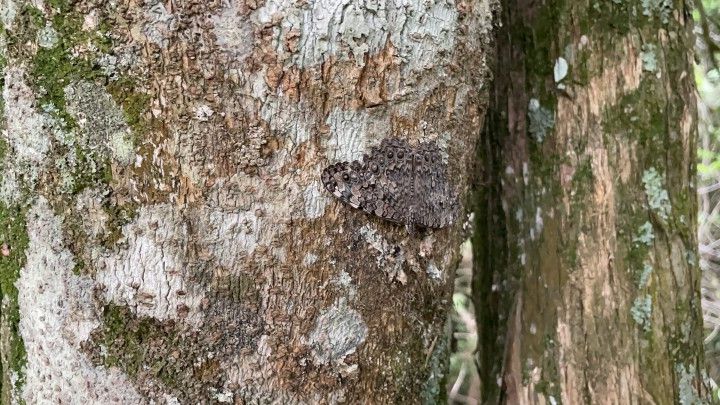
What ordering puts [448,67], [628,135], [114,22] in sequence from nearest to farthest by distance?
[114,22]
[448,67]
[628,135]

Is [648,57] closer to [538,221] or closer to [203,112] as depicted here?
[538,221]

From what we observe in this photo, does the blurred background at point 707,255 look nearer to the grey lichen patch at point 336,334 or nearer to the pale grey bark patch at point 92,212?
the grey lichen patch at point 336,334

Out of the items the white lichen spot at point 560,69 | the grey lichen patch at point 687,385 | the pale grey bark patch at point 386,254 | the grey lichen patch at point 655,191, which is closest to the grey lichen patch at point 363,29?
the pale grey bark patch at point 386,254

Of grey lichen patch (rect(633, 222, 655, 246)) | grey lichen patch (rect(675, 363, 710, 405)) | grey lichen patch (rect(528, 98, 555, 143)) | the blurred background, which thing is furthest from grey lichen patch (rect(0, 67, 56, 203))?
the blurred background

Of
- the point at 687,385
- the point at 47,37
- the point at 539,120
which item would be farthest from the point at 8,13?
the point at 687,385

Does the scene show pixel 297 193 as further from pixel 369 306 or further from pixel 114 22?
pixel 114 22

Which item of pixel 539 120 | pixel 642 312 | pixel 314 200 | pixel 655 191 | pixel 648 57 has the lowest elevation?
pixel 642 312

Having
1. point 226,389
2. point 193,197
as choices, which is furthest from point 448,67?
point 226,389
